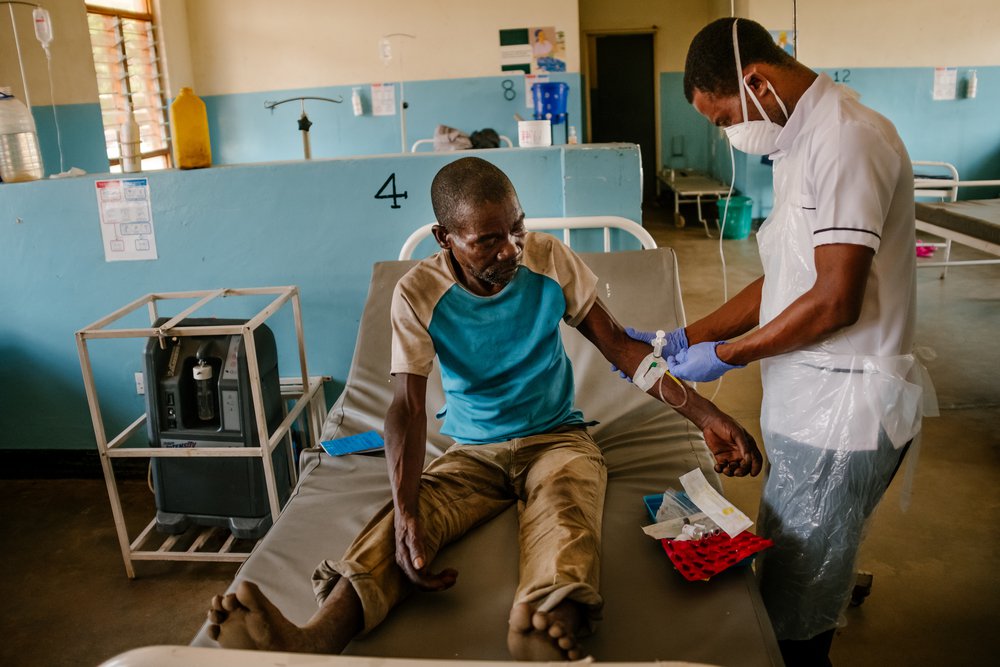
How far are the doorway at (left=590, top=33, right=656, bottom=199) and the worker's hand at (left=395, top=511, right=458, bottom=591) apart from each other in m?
8.29

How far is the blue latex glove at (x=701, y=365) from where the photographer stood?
1.57 meters

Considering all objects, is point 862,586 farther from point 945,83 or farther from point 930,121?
point 945,83

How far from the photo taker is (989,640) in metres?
1.99

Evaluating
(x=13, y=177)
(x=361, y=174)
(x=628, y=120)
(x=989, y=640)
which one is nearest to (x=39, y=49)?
(x=13, y=177)

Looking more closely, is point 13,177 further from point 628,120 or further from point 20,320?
point 628,120

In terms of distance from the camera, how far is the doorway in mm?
9094

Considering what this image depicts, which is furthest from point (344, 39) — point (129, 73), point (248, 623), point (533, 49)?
point (248, 623)

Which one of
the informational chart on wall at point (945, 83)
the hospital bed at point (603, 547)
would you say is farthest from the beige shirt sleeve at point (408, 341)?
the informational chart on wall at point (945, 83)

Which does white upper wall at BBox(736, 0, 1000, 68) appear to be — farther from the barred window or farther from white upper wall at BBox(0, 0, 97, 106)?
white upper wall at BBox(0, 0, 97, 106)

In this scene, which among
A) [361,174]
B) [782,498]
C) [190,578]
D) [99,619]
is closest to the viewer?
[782,498]

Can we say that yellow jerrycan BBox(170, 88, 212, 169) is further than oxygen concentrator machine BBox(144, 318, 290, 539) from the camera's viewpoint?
Yes

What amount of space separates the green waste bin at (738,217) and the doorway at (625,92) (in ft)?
7.53

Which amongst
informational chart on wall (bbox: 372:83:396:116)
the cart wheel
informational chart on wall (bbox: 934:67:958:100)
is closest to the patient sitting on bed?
the cart wheel

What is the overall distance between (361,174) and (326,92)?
431 cm
